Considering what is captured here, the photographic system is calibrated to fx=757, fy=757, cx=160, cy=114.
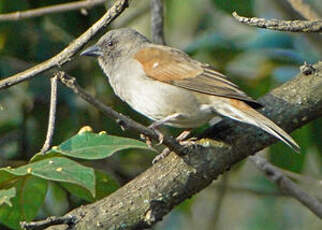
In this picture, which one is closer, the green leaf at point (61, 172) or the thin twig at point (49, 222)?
the green leaf at point (61, 172)

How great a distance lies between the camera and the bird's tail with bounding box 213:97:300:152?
3.63 meters

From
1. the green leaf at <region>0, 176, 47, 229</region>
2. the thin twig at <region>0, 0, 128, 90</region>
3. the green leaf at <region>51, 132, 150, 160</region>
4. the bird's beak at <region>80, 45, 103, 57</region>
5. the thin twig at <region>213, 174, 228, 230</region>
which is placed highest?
the thin twig at <region>0, 0, 128, 90</region>

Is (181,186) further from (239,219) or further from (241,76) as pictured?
(239,219)

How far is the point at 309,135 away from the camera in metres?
4.64

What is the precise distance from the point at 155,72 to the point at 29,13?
0.84 m

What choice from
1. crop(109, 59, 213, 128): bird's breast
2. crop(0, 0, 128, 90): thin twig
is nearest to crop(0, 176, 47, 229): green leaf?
crop(0, 0, 128, 90): thin twig

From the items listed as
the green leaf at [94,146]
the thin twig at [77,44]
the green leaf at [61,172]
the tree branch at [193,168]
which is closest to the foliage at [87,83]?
the tree branch at [193,168]

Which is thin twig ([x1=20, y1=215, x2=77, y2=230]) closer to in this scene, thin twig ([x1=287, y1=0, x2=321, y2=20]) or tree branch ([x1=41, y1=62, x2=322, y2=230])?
tree branch ([x1=41, y1=62, x2=322, y2=230])

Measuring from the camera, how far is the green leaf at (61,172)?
2645 millimetres

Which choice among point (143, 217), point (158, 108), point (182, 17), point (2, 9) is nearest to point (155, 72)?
point (158, 108)

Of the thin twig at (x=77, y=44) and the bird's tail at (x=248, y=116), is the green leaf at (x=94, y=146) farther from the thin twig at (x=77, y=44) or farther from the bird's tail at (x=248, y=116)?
the bird's tail at (x=248, y=116)

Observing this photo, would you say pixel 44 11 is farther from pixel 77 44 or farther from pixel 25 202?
pixel 25 202

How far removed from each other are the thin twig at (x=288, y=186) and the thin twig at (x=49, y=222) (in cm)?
149

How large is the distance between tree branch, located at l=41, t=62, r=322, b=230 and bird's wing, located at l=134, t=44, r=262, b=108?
473 mm
